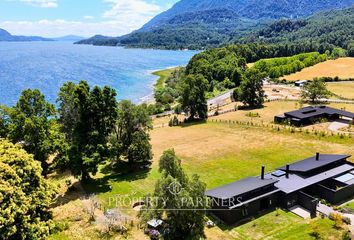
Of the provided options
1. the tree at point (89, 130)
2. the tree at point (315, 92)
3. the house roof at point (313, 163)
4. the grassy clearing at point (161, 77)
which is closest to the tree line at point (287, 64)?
the grassy clearing at point (161, 77)

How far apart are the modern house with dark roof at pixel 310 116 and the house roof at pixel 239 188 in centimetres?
3293

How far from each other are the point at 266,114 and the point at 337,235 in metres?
49.4

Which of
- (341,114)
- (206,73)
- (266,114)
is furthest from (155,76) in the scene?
(341,114)

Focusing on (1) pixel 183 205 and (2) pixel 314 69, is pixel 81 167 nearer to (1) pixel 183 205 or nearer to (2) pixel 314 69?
(1) pixel 183 205

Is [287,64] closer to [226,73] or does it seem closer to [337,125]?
[226,73]

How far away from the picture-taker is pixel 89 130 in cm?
4228

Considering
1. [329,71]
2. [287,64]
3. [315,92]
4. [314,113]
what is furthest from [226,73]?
[314,113]

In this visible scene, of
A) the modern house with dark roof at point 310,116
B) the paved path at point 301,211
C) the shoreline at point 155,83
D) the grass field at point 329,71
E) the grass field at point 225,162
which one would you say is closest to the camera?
the grass field at point 225,162

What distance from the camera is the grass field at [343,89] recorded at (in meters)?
96.1

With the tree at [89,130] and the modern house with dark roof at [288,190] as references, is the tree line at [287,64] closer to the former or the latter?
the modern house with dark roof at [288,190]

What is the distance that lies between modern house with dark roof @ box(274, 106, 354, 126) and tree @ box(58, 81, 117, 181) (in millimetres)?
38788

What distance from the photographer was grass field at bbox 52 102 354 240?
31.6 metres

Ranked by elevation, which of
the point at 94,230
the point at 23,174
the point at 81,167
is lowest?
the point at 94,230

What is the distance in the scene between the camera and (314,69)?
139375 millimetres
